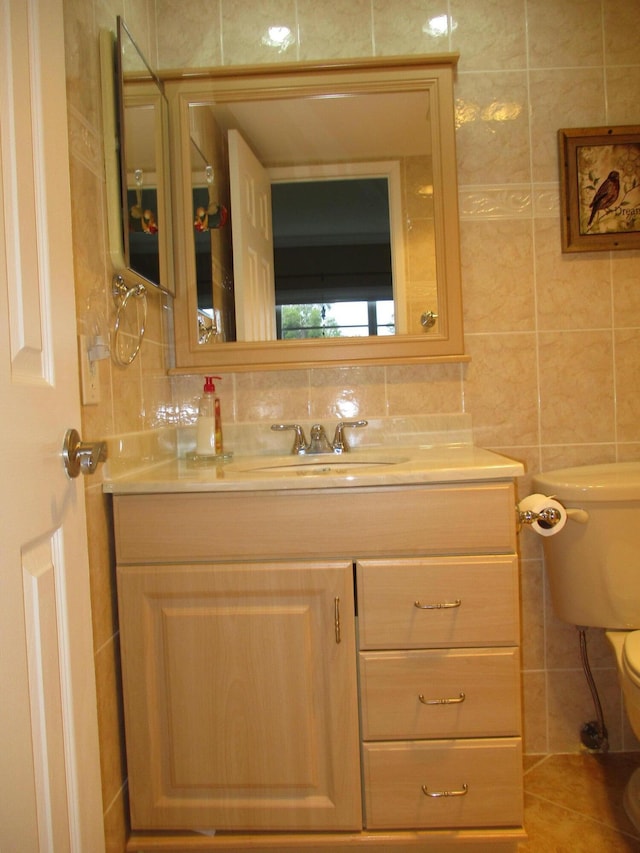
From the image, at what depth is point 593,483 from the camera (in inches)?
52.4

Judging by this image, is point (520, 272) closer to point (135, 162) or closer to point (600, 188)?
point (600, 188)

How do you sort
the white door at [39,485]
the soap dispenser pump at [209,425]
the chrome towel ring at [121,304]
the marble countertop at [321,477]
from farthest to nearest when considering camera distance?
the soap dispenser pump at [209,425], the chrome towel ring at [121,304], the marble countertop at [321,477], the white door at [39,485]

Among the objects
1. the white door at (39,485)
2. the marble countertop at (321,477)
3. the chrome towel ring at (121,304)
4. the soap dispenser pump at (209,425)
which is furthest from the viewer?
the soap dispenser pump at (209,425)

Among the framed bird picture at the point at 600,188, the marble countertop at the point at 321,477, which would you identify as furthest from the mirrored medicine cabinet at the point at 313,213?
the marble countertop at the point at 321,477

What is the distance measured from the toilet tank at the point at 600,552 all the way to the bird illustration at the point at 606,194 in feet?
2.33

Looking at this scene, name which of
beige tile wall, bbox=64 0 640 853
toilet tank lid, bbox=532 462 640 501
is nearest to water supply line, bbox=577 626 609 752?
beige tile wall, bbox=64 0 640 853

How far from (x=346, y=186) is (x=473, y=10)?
565 mm

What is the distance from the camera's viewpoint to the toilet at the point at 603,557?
131 cm

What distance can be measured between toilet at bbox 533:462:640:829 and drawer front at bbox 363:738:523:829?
0.36m

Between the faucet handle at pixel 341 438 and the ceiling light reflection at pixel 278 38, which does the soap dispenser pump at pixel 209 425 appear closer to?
the faucet handle at pixel 341 438

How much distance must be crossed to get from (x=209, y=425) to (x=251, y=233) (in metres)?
0.52

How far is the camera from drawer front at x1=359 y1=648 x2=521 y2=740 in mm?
1110

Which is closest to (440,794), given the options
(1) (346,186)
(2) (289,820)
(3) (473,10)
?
(2) (289,820)

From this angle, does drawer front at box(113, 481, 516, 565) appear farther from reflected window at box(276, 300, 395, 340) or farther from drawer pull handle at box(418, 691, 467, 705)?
reflected window at box(276, 300, 395, 340)
